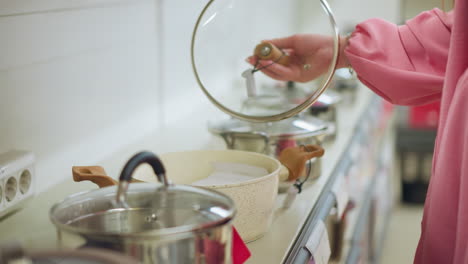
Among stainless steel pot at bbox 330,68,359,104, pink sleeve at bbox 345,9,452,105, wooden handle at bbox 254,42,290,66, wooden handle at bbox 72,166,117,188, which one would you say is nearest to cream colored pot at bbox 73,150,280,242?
wooden handle at bbox 72,166,117,188

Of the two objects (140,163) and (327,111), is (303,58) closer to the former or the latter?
(327,111)

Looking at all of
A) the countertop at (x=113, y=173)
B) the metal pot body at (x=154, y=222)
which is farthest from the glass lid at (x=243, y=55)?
the metal pot body at (x=154, y=222)

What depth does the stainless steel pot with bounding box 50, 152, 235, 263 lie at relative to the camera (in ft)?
2.32

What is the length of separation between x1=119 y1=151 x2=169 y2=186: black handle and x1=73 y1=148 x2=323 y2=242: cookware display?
195 millimetres

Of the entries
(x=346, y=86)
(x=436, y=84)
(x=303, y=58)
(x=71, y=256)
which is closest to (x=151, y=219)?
(x=71, y=256)

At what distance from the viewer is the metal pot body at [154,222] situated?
2.31ft

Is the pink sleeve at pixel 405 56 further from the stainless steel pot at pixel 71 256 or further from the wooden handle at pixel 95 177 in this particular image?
the stainless steel pot at pixel 71 256

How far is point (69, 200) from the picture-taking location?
0.82 m

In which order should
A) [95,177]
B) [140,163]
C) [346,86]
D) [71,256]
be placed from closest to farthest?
[71,256], [140,163], [95,177], [346,86]

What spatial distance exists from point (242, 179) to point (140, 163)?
50cm

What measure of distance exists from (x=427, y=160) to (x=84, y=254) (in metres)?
4.13

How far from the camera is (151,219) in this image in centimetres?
85

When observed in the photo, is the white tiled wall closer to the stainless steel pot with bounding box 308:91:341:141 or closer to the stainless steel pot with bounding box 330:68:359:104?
the stainless steel pot with bounding box 308:91:341:141

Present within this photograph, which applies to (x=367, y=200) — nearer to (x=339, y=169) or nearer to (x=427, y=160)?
(x=339, y=169)
